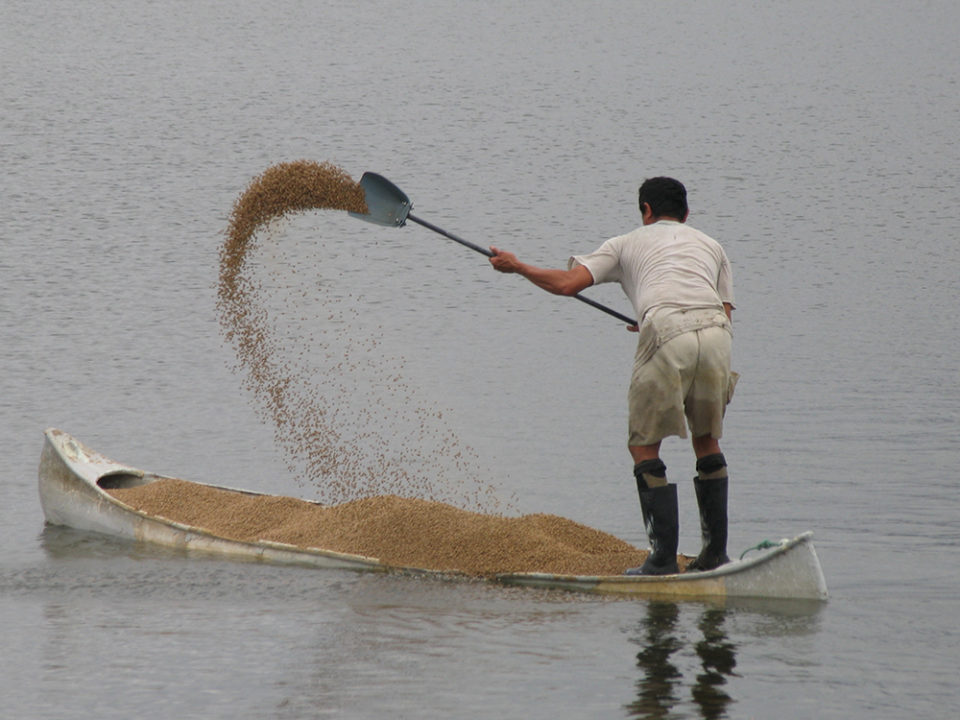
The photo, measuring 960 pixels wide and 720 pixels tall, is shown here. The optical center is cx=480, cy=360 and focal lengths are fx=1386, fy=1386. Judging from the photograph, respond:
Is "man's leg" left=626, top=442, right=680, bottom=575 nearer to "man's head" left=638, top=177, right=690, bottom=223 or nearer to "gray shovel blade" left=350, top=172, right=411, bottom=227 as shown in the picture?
"man's head" left=638, top=177, right=690, bottom=223

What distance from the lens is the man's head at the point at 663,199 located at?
6652mm

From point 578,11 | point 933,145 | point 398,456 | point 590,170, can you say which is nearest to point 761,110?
point 933,145

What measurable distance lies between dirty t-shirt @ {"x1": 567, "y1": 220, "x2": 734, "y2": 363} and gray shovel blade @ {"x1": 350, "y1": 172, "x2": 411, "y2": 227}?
162 cm

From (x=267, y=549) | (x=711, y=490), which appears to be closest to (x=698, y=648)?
(x=711, y=490)

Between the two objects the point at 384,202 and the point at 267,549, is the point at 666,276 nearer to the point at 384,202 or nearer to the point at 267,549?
the point at 384,202

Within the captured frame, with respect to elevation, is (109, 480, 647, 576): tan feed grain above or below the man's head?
below

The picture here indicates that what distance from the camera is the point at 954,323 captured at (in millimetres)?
15297

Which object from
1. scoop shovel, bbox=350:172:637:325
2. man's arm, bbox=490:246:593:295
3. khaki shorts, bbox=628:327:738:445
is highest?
scoop shovel, bbox=350:172:637:325

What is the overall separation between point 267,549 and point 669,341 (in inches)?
106

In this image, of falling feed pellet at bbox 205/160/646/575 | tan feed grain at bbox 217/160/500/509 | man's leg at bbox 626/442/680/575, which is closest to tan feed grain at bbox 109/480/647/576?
falling feed pellet at bbox 205/160/646/575

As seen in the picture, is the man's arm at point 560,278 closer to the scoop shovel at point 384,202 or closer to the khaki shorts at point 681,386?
the khaki shorts at point 681,386

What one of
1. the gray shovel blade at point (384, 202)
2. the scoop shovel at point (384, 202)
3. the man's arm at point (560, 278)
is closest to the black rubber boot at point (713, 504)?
the man's arm at point (560, 278)

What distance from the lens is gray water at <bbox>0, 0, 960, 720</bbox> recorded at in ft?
20.0

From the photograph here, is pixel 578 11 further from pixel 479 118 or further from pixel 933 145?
pixel 933 145
